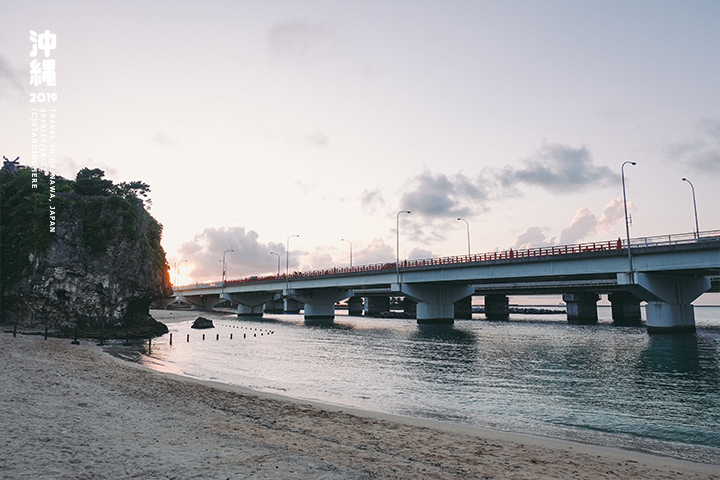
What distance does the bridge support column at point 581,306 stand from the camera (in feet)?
376

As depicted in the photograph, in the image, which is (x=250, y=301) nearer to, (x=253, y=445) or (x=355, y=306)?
(x=355, y=306)

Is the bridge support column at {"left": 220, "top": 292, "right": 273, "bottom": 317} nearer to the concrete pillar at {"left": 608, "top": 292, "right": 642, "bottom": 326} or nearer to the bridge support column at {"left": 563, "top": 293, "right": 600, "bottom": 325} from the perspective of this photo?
the bridge support column at {"left": 563, "top": 293, "right": 600, "bottom": 325}

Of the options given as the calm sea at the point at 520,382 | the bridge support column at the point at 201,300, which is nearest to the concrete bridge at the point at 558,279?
the calm sea at the point at 520,382

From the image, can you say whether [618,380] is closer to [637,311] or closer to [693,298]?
[693,298]

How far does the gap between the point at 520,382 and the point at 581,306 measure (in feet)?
345

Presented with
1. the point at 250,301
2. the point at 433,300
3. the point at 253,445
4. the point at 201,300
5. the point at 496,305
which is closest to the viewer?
the point at 253,445

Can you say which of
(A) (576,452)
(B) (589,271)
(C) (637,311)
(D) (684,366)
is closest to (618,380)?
(D) (684,366)

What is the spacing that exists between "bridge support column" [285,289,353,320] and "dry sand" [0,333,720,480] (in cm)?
10049

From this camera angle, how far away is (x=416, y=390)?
22672 mm

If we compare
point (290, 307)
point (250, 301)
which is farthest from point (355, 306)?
point (250, 301)

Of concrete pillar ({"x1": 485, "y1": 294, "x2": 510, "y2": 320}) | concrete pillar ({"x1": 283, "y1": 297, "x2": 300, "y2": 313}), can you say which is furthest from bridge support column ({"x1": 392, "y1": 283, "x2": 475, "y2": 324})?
concrete pillar ({"x1": 283, "y1": 297, "x2": 300, "y2": 313})

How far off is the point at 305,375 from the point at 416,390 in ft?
28.2

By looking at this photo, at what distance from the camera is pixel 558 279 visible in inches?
2677

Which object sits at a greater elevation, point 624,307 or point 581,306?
point 581,306
